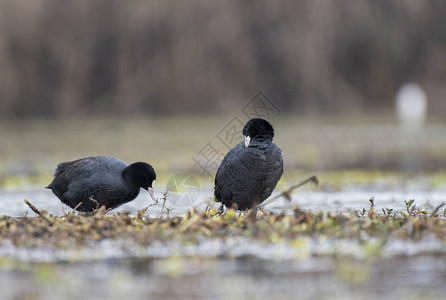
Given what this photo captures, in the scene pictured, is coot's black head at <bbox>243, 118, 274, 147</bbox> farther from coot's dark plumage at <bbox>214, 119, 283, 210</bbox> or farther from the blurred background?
the blurred background

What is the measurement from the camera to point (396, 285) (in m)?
4.86

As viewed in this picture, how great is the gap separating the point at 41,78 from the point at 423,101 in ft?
53.8

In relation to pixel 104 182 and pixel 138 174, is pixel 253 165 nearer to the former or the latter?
pixel 138 174

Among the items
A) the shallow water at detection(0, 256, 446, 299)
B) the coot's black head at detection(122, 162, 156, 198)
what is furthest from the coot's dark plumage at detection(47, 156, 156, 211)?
the shallow water at detection(0, 256, 446, 299)

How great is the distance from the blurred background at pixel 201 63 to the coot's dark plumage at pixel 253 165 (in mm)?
19366

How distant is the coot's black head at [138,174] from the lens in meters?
8.38

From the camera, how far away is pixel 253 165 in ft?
26.7

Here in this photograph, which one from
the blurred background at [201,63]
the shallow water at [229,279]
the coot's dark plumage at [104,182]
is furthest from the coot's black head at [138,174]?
→ the blurred background at [201,63]

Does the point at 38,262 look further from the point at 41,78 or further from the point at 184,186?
Result: the point at 41,78

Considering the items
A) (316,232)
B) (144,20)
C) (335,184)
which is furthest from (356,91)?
(316,232)

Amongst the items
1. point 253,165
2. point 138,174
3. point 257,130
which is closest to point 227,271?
point 253,165

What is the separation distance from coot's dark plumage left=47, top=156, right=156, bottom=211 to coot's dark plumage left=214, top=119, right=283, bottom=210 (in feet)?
2.81

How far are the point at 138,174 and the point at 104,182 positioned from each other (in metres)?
0.36

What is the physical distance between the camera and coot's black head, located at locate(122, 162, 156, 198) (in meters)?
8.38
